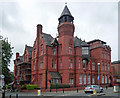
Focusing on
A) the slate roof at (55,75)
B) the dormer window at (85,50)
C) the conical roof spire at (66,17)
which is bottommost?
the slate roof at (55,75)

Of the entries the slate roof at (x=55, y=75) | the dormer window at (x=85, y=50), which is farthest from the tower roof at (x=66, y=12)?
the slate roof at (x=55, y=75)

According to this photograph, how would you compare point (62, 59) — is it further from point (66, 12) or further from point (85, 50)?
point (66, 12)

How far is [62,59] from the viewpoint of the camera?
35438 mm

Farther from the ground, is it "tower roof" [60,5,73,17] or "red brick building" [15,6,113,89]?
"tower roof" [60,5,73,17]

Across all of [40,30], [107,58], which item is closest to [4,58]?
[40,30]

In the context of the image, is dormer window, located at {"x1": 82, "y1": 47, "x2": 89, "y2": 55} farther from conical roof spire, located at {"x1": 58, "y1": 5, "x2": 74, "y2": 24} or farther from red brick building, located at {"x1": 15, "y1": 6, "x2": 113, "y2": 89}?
conical roof spire, located at {"x1": 58, "y1": 5, "x2": 74, "y2": 24}

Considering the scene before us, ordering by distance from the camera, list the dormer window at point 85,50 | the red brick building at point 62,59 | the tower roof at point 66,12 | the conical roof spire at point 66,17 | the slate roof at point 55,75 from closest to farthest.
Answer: the slate roof at point 55,75 < the red brick building at point 62,59 < the conical roof spire at point 66,17 < the tower roof at point 66,12 < the dormer window at point 85,50

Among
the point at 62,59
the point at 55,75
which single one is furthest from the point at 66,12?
the point at 55,75

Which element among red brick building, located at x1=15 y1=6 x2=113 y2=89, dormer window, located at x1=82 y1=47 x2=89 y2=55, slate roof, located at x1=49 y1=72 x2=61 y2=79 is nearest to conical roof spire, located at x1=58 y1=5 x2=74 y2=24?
red brick building, located at x1=15 y1=6 x2=113 y2=89

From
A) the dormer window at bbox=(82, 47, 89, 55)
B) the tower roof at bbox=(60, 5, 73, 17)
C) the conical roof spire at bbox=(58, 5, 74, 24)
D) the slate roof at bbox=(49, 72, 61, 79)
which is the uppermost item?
the tower roof at bbox=(60, 5, 73, 17)

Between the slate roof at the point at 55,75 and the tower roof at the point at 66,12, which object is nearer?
the slate roof at the point at 55,75

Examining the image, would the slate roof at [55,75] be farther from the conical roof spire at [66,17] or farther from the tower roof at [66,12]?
the tower roof at [66,12]

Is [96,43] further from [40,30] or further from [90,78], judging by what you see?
[40,30]

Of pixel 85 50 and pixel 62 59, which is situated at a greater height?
pixel 85 50
